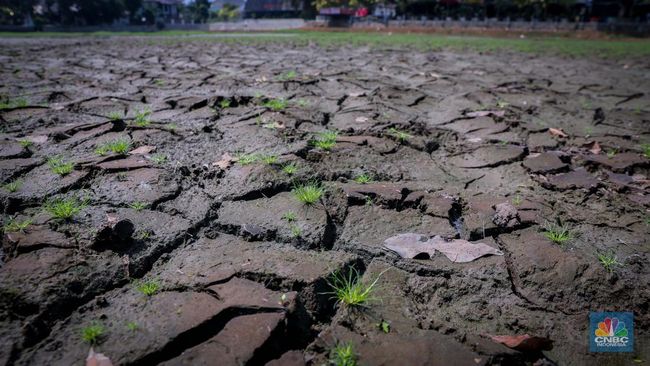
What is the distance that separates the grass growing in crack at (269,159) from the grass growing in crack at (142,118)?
1194 mm

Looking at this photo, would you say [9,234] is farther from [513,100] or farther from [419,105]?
[513,100]

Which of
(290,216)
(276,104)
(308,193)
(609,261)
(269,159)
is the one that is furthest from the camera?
(276,104)

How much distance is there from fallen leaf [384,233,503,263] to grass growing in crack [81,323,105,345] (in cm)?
101

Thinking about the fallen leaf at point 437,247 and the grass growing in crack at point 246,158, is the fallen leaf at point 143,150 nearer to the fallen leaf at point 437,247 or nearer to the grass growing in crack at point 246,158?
the grass growing in crack at point 246,158

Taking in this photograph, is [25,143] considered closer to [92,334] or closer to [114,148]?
[114,148]

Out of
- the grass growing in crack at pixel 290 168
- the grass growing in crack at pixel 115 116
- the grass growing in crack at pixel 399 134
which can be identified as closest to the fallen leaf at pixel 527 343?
the grass growing in crack at pixel 290 168

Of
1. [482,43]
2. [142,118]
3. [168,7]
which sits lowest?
[142,118]

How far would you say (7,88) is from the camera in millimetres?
4473

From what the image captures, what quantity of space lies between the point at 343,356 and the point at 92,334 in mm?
689

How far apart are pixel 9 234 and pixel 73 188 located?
1.56ft

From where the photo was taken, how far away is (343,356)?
1073 mm

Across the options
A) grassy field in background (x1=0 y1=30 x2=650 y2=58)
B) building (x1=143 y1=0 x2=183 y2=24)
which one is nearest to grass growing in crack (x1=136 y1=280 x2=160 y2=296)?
grassy field in background (x1=0 y1=30 x2=650 y2=58)

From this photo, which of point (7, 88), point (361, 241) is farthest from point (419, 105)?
point (7, 88)

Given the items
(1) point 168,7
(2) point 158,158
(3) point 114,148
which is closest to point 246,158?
(2) point 158,158
